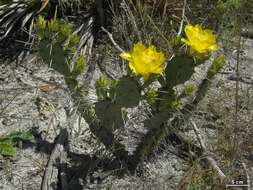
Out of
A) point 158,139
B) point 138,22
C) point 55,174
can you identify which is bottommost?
point 55,174

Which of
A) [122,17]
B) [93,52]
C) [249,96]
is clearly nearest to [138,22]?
[122,17]

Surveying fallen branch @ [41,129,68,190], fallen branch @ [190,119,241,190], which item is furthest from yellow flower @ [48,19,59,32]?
fallen branch @ [190,119,241,190]

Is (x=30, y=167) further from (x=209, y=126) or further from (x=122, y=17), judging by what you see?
(x=122, y=17)

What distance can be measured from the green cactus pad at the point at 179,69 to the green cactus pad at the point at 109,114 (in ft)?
0.83

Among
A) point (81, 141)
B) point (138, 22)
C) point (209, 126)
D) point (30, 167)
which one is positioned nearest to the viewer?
point (30, 167)

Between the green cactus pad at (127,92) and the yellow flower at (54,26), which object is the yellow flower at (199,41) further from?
the yellow flower at (54,26)

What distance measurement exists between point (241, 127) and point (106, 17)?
1.22 m

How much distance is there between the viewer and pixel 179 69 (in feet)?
6.28

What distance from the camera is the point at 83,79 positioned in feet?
9.22

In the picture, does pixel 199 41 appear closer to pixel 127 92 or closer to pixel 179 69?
pixel 179 69

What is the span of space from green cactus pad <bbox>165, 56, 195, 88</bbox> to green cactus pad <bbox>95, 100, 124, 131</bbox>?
10.0 inches

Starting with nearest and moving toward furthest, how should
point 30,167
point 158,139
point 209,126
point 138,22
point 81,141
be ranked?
point 158,139, point 30,167, point 81,141, point 209,126, point 138,22

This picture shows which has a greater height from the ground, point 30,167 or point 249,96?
point 249,96

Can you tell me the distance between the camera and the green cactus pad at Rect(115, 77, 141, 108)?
5.91 ft
